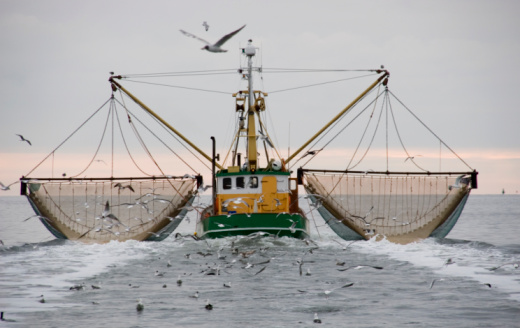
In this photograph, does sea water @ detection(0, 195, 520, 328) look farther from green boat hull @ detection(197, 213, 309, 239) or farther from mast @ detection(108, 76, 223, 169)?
mast @ detection(108, 76, 223, 169)

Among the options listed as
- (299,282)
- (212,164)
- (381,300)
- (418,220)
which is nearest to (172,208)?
(212,164)

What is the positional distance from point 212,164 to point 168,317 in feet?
78.1

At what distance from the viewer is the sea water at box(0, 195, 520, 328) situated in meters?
17.6

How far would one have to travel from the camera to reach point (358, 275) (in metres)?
25.7

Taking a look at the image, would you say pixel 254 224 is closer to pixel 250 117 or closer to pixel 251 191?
pixel 251 191

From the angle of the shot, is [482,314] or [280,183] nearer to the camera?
[482,314]

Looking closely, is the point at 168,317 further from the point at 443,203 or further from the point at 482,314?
the point at 443,203

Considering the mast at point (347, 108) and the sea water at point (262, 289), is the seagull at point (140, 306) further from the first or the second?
the mast at point (347, 108)

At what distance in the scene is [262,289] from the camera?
2217 centimetres

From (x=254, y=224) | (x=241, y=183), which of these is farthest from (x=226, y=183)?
(x=254, y=224)

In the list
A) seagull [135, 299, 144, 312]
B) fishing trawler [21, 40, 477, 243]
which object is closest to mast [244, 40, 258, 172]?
fishing trawler [21, 40, 477, 243]

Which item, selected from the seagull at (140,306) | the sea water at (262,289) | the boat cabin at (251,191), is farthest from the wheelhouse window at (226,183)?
the seagull at (140,306)

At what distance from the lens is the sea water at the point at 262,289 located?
17.6m

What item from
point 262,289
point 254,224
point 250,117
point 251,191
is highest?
point 250,117
